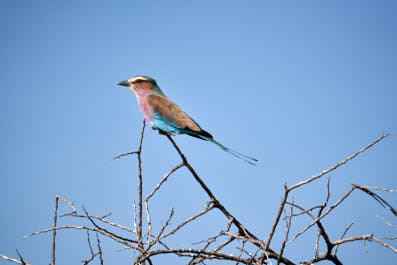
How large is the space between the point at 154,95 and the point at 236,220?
6.74 ft

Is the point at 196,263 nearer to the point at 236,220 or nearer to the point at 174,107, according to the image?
the point at 236,220

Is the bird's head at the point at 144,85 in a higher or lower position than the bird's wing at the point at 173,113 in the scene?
higher

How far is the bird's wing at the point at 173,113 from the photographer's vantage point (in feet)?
12.3

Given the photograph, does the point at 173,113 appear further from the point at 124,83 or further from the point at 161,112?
the point at 124,83

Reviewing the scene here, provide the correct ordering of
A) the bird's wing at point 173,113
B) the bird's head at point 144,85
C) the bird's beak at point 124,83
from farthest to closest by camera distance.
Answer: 1. the bird's beak at point 124,83
2. the bird's head at point 144,85
3. the bird's wing at point 173,113

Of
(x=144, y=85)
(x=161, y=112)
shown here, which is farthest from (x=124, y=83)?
(x=161, y=112)

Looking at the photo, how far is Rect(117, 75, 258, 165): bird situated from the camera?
3.75m

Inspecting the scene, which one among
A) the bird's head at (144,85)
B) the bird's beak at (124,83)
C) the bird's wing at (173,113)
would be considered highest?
the bird's beak at (124,83)

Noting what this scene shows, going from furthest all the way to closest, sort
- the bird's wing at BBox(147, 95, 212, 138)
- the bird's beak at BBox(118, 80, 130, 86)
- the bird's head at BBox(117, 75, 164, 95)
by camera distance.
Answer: the bird's beak at BBox(118, 80, 130, 86), the bird's head at BBox(117, 75, 164, 95), the bird's wing at BBox(147, 95, 212, 138)

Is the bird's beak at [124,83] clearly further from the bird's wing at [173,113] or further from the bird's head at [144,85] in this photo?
the bird's wing at [173,113]

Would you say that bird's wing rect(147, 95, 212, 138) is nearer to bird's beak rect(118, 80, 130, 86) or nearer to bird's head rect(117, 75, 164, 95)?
bird's head rect(117, 75, 164, 95)

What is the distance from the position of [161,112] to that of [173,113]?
132 millimetres

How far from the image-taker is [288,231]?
1.98m

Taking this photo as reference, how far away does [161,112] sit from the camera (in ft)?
13.1
